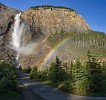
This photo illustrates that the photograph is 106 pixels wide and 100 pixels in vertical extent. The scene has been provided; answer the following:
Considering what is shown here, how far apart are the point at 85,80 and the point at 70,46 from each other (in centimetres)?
15617

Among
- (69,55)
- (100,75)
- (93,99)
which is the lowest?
(93,99)

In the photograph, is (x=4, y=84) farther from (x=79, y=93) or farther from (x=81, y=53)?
(x=81, y=53)

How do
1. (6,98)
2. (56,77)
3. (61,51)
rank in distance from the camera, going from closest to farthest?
(6,98) < (56,77) < (61,51)

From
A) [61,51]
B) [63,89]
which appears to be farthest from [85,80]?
Result: [61,51]

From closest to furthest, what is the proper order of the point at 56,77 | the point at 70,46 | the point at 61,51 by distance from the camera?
Result: 1. the point at 56,77
2. the point at 61,51
3. the point at 70,46

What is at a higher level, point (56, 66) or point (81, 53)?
point (81, 53)

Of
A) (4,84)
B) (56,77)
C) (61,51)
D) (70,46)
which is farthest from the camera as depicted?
(70,46)

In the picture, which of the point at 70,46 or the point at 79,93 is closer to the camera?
the point at 79,93

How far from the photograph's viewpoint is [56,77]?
189 ft

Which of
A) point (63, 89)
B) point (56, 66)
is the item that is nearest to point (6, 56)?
point (56, 66)

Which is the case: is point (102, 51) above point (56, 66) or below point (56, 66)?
above

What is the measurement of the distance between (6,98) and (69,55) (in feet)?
506

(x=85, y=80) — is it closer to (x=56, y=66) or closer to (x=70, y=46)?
(x=56, y=66)

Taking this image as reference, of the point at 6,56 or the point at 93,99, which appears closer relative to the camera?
the point at 93,99
